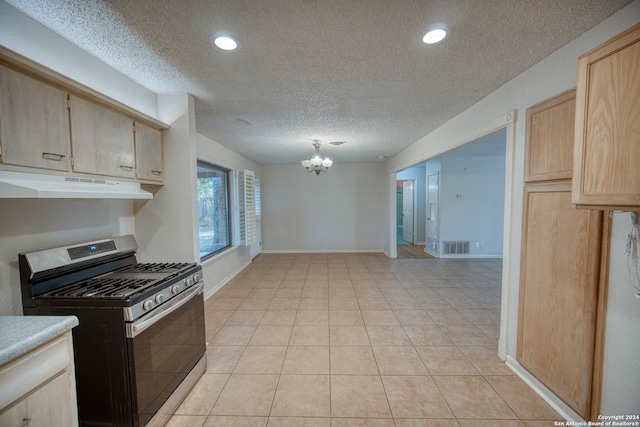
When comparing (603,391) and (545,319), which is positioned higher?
(545,319)

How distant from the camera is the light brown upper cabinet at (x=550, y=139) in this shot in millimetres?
1619

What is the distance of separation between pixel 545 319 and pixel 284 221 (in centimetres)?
588

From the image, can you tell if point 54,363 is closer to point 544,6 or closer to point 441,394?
point 441,394

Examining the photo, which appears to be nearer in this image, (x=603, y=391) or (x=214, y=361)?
(x=603, y=391)

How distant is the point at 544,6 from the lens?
129 cm

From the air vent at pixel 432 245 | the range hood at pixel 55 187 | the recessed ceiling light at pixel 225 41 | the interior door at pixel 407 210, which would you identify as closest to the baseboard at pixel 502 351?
the recessed ceiling light at pixel 225 41

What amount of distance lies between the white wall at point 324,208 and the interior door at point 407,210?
167 centimetres

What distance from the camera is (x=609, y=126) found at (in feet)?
3.81

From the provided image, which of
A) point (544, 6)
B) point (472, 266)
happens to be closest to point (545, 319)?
point (544, 6)

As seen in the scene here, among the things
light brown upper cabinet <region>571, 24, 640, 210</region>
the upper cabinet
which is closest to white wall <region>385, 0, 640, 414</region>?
light brown upper cabinet <region>571, 24, 640, 210</region>

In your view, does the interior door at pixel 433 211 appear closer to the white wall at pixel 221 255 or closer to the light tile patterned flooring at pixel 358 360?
the light tile patterned flooring at pixel 358 360

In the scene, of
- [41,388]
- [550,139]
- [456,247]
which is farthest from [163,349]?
[456,247]

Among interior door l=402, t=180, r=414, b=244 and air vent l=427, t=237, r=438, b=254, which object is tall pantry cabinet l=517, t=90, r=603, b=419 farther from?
interior door l=402, t=180, r=414, b=244

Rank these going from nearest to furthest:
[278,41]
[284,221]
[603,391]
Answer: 1. [603,391]
2. [278,41]
3. [284,221]
